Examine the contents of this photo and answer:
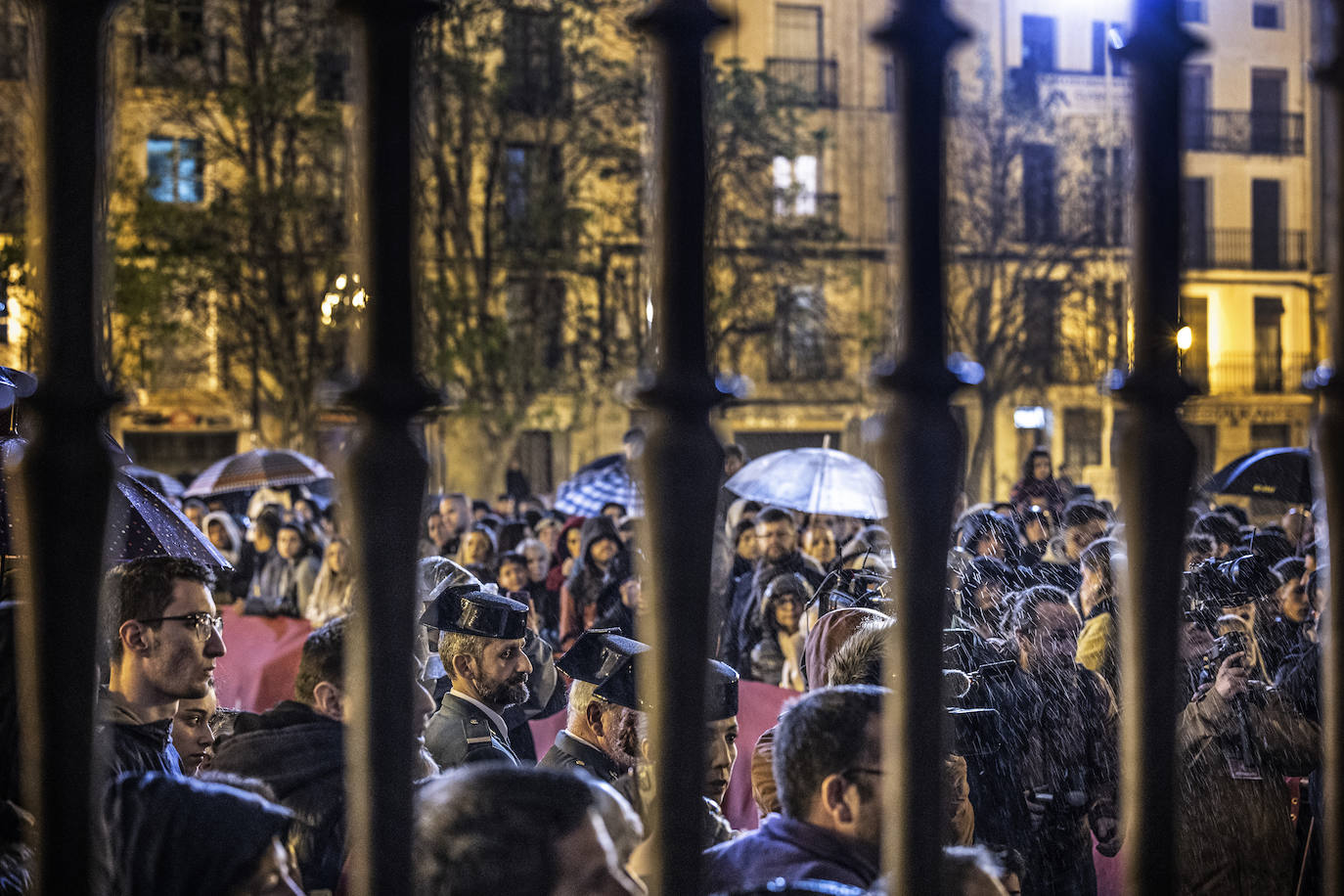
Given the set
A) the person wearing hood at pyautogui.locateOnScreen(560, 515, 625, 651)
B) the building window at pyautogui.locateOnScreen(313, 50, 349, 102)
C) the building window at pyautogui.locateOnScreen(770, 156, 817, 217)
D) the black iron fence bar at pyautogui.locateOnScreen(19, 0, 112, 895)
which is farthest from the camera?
the building window at pyautogui.locateOnScreen(770, 156, 817, 217)

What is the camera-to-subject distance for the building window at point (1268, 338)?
40.4 m

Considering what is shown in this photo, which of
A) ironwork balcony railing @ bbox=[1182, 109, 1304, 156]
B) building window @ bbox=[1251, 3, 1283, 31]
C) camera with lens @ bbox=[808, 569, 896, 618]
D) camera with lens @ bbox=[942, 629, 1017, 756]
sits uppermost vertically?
building window @ bbox=[1251, 3, 1283, 31]

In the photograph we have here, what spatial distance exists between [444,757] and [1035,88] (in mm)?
29238

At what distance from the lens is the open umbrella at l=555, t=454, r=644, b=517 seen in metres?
13.7

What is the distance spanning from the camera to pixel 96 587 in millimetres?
1119

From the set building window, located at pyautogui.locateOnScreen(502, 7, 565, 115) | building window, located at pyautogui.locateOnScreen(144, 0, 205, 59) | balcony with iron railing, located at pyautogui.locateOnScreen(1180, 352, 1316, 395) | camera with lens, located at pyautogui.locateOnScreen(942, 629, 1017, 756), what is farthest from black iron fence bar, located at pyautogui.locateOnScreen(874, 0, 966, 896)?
balcony with iron railing, located at pyautogui.locateOnScreen(1180, 352, 1316, 395)

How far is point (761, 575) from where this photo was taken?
822cm

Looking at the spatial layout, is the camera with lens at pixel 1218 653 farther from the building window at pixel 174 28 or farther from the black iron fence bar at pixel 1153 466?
the building window at pixel 174 28

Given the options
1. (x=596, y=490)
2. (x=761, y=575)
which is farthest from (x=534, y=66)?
(x=761, y=575)

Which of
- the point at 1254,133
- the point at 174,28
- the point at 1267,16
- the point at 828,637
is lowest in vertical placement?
the point at 828,637

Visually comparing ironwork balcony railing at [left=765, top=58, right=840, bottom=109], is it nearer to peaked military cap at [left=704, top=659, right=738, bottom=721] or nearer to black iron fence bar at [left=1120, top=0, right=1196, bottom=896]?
peaked military cap at [left=704, top=659, right=738, bottom=721]

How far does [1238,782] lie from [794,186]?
85.5 ft

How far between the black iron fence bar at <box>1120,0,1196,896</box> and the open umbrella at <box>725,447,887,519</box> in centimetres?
852

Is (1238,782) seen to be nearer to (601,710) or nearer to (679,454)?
(601,710)
